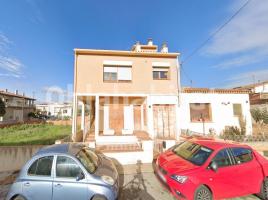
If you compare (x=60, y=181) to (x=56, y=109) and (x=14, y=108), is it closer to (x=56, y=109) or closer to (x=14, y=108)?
(x=14, y=108)

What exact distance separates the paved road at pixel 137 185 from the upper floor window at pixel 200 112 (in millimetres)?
7320

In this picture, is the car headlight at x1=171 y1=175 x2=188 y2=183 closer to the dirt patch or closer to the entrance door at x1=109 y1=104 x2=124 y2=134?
the dirt patch

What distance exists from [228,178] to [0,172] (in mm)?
9465

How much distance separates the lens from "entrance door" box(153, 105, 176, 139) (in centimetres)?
1189

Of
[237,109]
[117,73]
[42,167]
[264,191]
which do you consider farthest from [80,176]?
[237,109]

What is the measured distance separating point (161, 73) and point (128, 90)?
3.18m

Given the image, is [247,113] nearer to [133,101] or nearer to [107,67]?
[133,101]

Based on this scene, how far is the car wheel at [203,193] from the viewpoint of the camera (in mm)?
4016

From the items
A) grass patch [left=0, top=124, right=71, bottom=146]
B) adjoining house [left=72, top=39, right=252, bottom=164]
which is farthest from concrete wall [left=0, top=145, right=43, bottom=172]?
adjoining house [left=72, top=39, right=252, bottom=164]

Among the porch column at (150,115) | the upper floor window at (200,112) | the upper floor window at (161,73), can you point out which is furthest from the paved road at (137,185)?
the upper floor window at (200,112)

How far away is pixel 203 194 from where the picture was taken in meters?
4.06

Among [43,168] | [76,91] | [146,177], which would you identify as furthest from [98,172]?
[76,91]

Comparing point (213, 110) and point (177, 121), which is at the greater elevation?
point (213, 110)

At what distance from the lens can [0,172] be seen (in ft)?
22.6
